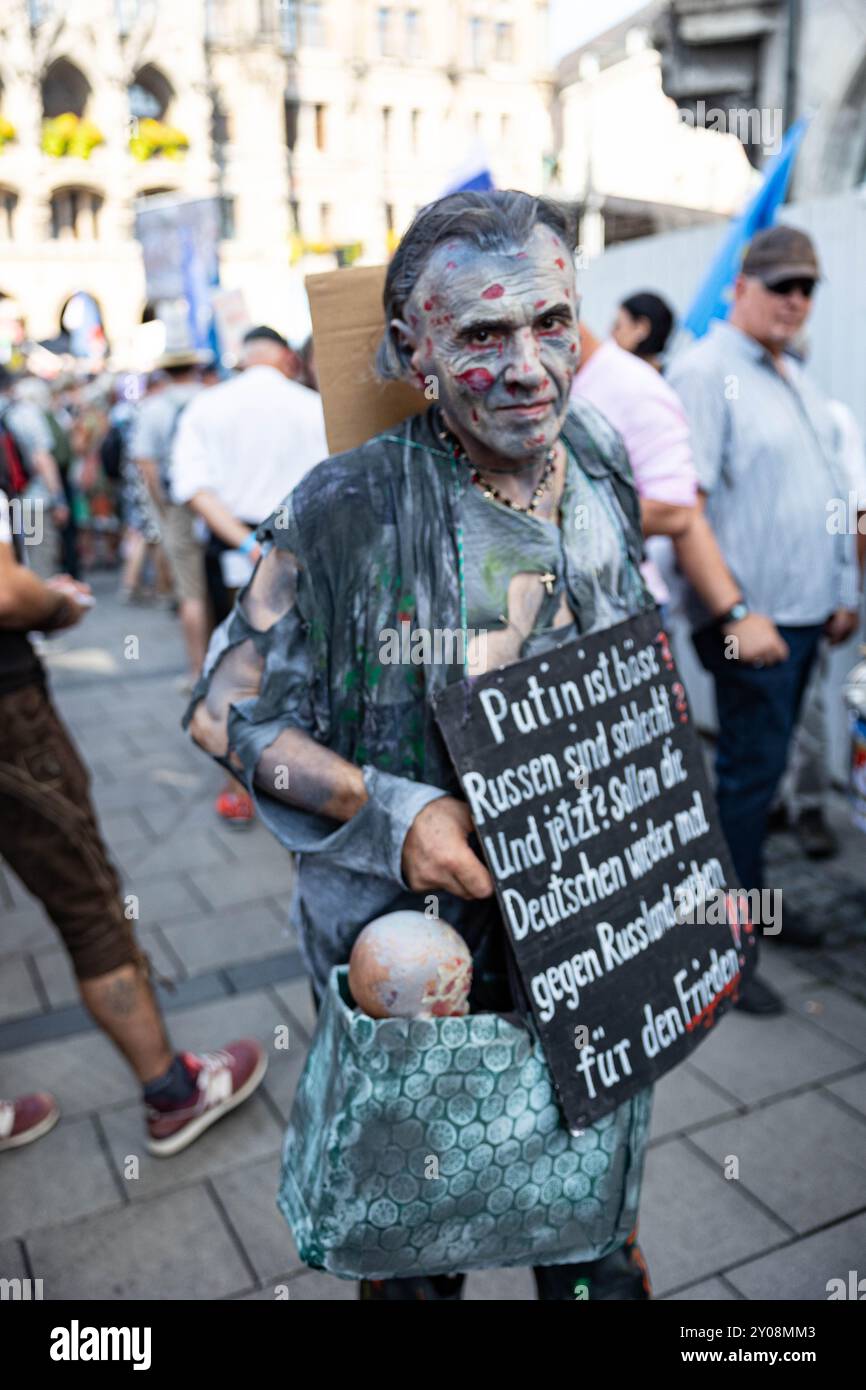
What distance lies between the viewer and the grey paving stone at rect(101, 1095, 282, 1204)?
8.87 ft

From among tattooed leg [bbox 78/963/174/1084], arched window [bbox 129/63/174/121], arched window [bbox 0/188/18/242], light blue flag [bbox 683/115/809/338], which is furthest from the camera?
arched window [bbox 129/63/174/121]

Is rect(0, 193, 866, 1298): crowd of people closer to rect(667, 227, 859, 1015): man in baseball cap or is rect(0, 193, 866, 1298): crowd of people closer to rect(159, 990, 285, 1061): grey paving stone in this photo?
rect(667, 227, 859, 1015): man in baseball cap

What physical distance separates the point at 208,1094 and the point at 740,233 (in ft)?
13.4

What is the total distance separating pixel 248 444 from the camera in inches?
188

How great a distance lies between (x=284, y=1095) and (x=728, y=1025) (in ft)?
4.10

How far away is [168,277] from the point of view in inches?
384

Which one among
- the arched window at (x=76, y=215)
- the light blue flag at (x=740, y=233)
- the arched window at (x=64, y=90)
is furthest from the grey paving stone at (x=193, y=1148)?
the arched window at (x=64, y=90)

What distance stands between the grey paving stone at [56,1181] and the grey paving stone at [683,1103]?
1310 millimetres

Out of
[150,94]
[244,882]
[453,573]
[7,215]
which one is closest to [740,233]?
[244,882]


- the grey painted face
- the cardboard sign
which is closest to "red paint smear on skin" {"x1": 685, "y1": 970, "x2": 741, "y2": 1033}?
the grey painted face

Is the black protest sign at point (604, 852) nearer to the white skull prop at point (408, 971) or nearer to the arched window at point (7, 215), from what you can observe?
the white skull prop at point (408, 971)

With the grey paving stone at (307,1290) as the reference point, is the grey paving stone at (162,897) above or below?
below

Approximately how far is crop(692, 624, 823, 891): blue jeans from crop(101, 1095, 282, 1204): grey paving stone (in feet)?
4.99

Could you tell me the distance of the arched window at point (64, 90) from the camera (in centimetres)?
4184
